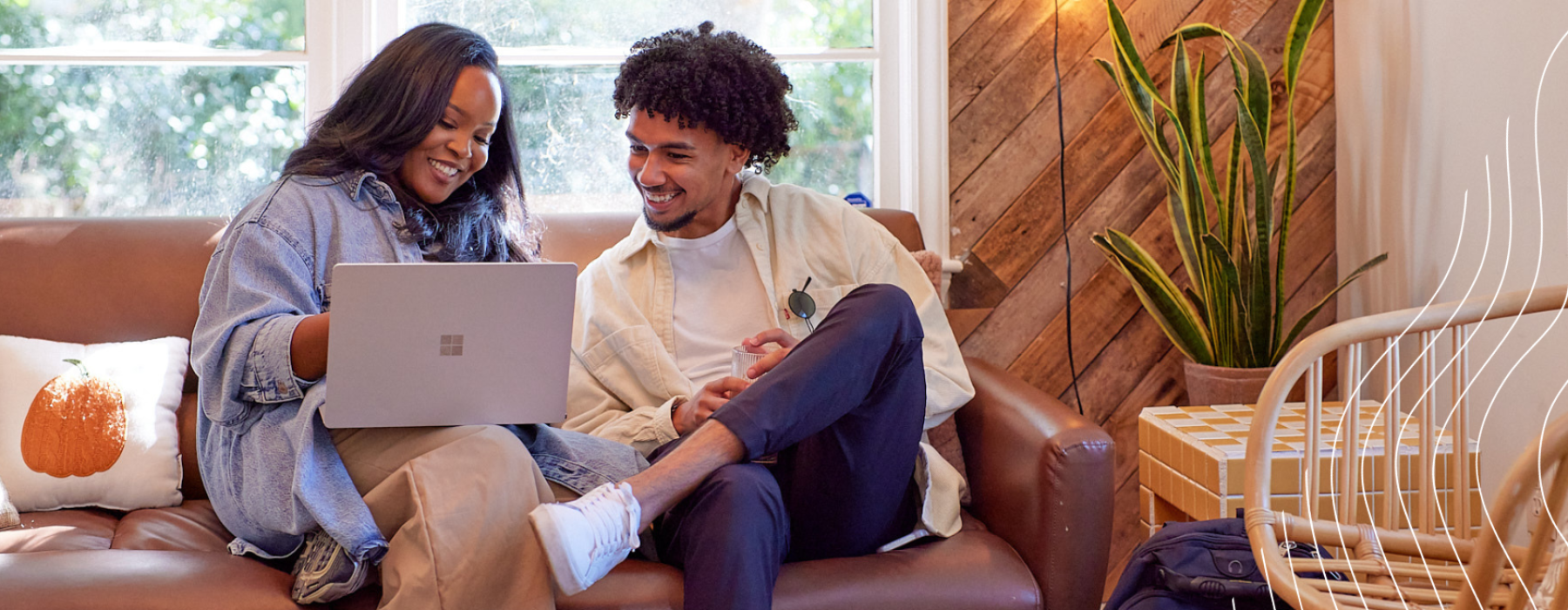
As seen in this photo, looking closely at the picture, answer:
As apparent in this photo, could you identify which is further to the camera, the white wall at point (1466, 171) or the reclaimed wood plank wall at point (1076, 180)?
the reclaimed wood plank wall at point (1076, 180)

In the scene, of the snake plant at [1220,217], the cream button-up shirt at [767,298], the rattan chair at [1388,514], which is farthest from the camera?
the snake plant at [1220,217]

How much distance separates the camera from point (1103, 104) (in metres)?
2.38

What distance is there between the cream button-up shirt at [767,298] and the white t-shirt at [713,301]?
0.07ft

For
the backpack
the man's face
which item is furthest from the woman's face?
the backpack

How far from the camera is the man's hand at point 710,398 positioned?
1.61m

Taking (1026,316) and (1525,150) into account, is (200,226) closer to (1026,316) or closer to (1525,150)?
(1026,316)

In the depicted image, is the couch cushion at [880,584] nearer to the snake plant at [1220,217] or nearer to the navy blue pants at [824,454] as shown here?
the navy blue pants at [824,454]

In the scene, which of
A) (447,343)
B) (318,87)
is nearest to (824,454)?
(447,343)

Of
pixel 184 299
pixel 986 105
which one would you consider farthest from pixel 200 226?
pixel 986 105

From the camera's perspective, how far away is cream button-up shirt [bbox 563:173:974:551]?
5.75ft

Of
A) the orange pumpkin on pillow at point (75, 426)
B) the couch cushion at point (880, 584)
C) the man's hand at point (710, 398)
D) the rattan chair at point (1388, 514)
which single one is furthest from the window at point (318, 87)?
the rattan chair at point (1388, 514)

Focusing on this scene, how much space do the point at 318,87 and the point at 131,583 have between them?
136 cm

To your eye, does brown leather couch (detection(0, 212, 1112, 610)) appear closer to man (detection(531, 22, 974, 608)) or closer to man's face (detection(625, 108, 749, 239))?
man (detection(531, 22, 974, 608))

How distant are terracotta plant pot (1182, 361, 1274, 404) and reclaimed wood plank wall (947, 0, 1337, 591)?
0.89ft
